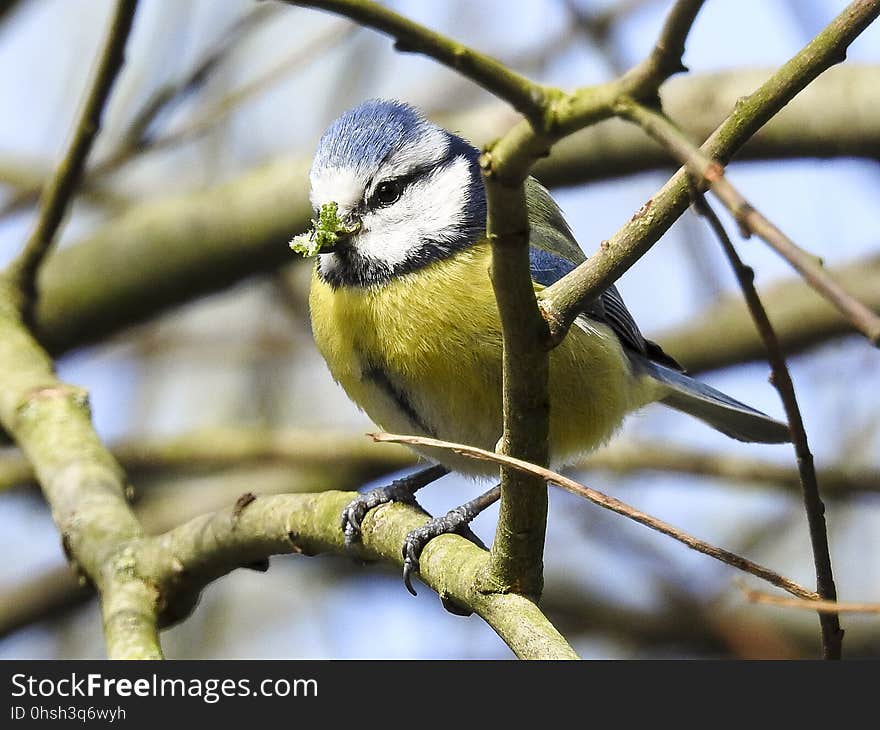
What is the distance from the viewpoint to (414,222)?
266cm

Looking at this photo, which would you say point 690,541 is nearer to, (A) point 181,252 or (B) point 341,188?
(B) point 341,188

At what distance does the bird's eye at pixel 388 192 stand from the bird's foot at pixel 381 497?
0.69 m

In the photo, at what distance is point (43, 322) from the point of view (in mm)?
3529

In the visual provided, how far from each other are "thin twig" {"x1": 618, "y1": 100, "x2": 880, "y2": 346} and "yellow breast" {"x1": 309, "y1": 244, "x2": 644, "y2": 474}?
133 centimetres

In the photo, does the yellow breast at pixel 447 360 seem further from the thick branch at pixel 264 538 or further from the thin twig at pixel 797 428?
the thin twig at pixel 797 428

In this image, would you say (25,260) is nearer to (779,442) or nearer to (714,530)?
(779,442)

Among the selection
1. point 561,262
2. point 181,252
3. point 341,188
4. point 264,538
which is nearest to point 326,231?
point 341,188

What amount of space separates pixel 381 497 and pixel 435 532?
28 centimetres

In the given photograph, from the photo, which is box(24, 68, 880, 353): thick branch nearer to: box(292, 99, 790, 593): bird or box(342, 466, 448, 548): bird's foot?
box(292, 99, 790, 593): bird

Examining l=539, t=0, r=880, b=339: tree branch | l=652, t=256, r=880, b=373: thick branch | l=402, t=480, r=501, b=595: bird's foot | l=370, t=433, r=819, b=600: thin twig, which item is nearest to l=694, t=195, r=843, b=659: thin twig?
l=370, t=433, r=819, b=600: thin twig

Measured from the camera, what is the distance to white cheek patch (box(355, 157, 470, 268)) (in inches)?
103

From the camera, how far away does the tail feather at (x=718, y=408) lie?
3107mm

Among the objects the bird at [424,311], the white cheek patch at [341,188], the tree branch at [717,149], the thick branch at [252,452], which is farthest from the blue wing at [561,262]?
the tree branch at [717,149]

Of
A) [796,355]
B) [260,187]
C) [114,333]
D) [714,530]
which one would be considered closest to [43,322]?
[114,333]
